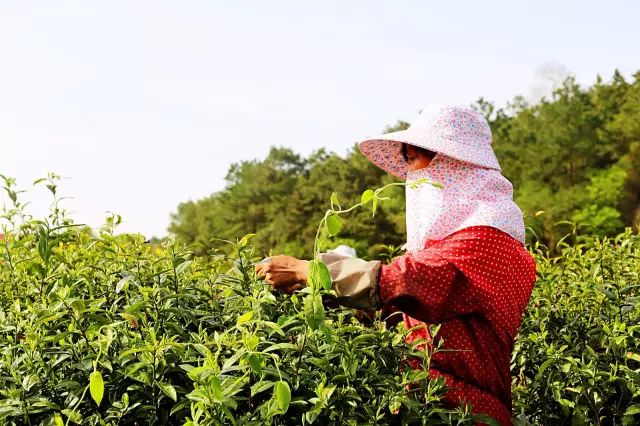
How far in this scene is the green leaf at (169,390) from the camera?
2090mm

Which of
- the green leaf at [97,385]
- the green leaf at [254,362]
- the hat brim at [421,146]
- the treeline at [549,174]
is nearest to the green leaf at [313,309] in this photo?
the green leaf at [254,362]

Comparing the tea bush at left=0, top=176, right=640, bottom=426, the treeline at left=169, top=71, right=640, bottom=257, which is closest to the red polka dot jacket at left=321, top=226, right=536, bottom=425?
the tea bush at left=0, top=176, right=640, bottom=426

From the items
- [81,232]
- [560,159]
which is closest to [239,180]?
[560,159]

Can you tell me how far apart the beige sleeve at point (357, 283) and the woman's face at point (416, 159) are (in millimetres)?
Answer: 509

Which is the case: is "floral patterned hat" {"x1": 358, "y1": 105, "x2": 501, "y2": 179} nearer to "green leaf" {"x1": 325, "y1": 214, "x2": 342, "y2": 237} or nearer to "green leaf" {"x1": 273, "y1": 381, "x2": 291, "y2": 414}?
"green leaf" {"x1": 325, "y1": 214, "x2": 342, "y2": 237}

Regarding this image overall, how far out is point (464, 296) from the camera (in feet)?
8.50

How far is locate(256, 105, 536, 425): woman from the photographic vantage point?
8.09ft

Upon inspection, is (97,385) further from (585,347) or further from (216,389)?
(585,347)

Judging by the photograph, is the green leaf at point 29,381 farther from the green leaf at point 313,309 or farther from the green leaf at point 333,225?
the green leaf at point 333,225

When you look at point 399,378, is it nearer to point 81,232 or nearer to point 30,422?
point 30,422

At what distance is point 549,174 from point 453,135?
3222 cm

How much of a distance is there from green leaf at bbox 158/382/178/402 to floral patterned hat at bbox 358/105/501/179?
1.08 meters

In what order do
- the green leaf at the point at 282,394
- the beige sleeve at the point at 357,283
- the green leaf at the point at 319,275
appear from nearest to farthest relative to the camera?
the green leaf at the point at 282,394, the green leaf at the point at 319,275, the beige sleeve at the point at 357,283

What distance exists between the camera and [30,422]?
2229 millimetres
